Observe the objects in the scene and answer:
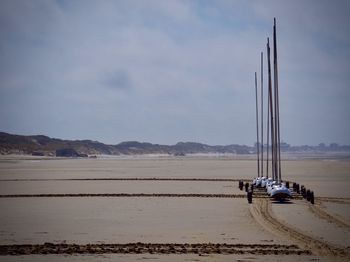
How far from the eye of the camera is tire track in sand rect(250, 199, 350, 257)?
12.8 m

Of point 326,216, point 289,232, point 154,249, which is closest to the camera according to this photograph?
point 154,249

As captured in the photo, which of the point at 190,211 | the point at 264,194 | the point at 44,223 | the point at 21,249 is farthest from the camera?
the point at 264,194

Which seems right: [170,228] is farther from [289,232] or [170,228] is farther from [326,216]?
[326,216]

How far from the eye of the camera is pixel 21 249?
12945 mm

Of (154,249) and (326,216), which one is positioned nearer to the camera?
(154,249)

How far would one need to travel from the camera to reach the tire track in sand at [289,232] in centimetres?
1280

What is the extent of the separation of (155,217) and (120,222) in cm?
182

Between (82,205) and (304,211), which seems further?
(82,205)

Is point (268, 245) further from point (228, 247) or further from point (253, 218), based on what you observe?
point (253, 218)

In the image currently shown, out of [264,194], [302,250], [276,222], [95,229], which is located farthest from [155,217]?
[264,194]

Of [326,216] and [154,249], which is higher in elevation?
[326,216]

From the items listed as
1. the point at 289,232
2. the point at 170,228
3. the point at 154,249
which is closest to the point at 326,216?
the point at 289,232

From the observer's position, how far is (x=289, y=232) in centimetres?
1561

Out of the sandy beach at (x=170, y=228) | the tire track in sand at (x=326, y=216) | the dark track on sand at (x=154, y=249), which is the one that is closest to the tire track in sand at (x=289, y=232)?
the sandy beach at (x=170, y=228)
